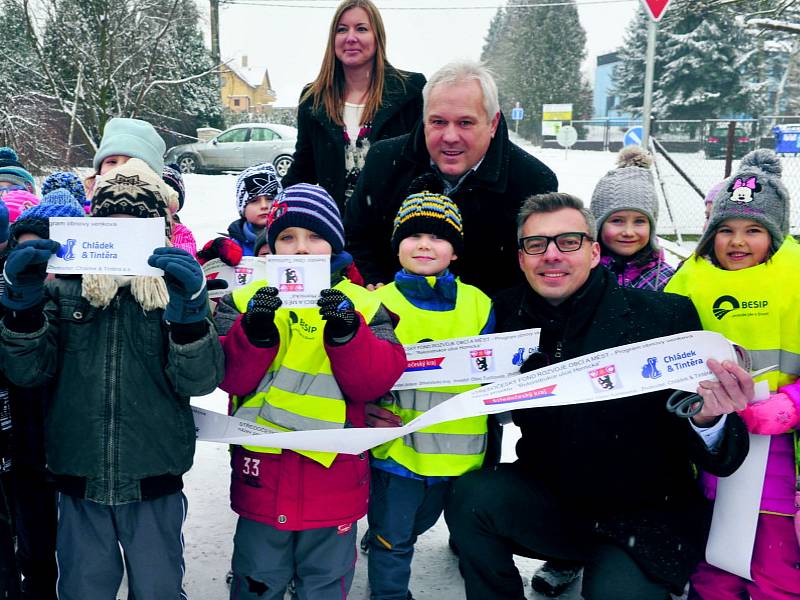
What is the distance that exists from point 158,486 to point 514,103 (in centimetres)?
5965

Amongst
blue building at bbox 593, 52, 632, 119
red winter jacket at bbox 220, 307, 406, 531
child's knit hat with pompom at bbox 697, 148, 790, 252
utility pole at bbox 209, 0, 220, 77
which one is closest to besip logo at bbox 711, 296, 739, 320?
child's knit hat with pompom at bbox 697, 148, 790, 252

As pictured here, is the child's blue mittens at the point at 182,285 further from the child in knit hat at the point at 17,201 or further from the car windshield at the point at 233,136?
the car windshield at the point at 233,136

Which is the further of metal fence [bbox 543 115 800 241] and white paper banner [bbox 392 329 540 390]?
metal fence [bbox 543 115 800 241]

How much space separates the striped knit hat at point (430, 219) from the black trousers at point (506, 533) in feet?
3.26

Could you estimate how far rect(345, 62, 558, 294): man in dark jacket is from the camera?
116 inches

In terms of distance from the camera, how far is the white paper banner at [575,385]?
7.85 feet

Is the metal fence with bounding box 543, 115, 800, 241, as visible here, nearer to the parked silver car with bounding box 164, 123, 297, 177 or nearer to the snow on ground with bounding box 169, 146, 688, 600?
the snow on ground with bounding box 169, 146, 688, 600

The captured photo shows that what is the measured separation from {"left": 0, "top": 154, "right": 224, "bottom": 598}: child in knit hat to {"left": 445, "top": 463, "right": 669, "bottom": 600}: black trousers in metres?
1.10

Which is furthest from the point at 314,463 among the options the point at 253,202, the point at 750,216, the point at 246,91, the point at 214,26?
the point at 246,91

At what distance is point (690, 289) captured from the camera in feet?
8.92

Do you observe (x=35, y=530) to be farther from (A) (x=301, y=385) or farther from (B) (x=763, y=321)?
(B) (x=763, y=321)

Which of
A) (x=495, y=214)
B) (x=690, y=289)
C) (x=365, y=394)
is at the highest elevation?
(x=495, y=214)

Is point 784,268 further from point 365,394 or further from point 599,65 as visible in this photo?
point 599,65

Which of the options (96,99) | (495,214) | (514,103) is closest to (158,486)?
(495,214)
